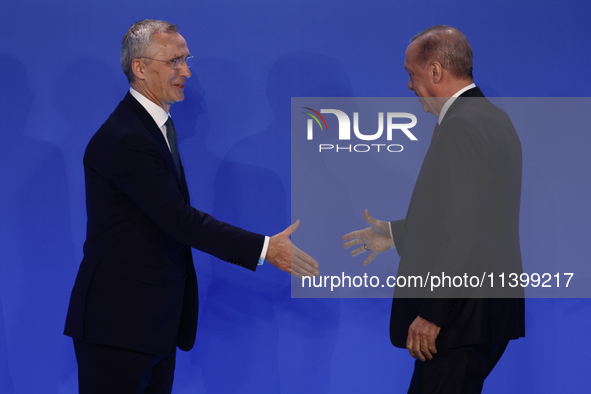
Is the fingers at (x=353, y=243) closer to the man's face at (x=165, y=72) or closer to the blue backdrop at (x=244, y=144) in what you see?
the blue backdrop at (x=244, y=144)

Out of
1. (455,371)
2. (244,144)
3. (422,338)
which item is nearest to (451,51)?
(422,338)

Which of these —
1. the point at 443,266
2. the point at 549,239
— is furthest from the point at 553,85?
the point at 443,266

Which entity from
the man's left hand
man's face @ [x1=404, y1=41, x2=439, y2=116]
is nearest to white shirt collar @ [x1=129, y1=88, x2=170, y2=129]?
man's face @ [x1=404, y1=41, x2=439, y2=116]

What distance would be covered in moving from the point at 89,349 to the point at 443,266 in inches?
47.9

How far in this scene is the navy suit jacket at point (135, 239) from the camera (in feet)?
5.80

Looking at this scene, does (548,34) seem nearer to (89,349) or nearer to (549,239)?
(549,239)

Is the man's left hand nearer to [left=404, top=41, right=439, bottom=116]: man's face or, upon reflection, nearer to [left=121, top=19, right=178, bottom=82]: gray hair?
[left=404, top=41, right=439, bottom=116]: man's face

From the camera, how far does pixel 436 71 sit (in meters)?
1.79

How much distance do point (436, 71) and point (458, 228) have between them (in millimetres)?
560

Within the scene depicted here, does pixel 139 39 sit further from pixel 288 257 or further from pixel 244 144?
pixel 288 257

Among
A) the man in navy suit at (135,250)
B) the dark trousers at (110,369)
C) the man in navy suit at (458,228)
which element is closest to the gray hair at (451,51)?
the man in navy suit at (458,228)

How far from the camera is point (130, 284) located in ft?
5.89

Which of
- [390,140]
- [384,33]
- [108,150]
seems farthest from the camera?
[384,33]

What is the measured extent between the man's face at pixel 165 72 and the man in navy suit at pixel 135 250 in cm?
8
